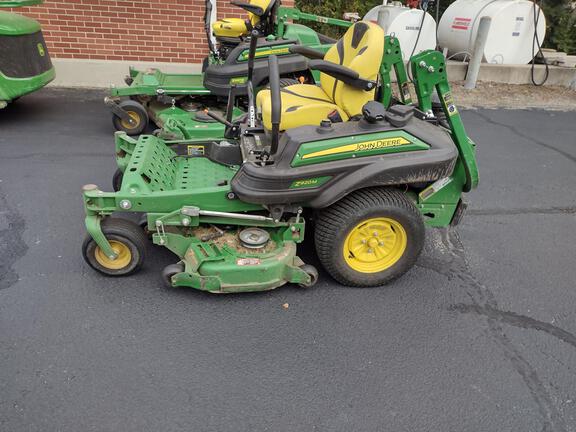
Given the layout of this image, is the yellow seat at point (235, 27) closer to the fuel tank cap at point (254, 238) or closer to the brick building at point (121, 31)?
the brick building at point (121, 31)

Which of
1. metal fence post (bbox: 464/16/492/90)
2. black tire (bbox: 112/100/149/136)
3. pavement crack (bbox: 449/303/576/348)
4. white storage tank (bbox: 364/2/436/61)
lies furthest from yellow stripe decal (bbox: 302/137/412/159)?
metal fence post (bbox: 464/16/492/90)

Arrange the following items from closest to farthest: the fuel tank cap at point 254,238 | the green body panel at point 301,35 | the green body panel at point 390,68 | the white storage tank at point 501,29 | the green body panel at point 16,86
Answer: the fuel tank cap at point 254,238, the green body panel at point 390,68, the green body panel at point 16,86, the green body panel at point 301,35, the white storage tank at point 501,29

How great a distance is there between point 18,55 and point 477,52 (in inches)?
275

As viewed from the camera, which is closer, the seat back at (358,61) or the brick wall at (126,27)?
the seat back at (358,61)

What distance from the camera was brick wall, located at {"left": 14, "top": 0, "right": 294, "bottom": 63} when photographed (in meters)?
7.15

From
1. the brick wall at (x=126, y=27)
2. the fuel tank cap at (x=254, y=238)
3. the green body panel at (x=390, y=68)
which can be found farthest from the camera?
the brick wall at (x=126, y=27)

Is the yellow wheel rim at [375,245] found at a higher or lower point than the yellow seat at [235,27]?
lower

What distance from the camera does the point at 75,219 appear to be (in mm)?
3930

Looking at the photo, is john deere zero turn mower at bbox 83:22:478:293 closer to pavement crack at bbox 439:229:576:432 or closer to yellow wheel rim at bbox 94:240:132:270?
yellow wheel rim at bbox 94:240:132:270

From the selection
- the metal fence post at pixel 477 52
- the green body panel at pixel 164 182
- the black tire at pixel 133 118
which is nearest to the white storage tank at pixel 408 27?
the metal fence post at pixel 477 52

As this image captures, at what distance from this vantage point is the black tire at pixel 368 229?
300cm

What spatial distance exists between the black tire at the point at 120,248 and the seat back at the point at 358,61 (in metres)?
1.64

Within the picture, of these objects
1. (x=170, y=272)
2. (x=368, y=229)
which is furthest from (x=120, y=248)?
(x=368, y=229)

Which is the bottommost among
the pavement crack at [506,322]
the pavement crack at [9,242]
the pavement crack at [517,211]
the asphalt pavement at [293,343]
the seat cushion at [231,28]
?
the pavement crack at [9,242]
